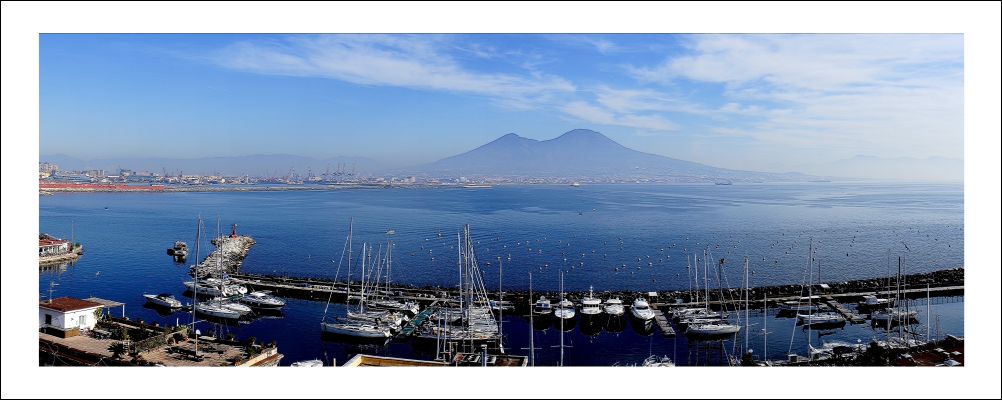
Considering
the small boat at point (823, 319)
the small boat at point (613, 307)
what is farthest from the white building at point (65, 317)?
the small boat at point (823, 319)

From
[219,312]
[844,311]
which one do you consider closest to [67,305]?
[219,312]

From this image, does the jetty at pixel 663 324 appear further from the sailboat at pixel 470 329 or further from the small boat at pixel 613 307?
the sailboat at pixel 470 329

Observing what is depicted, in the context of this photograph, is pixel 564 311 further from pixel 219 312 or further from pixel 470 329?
pixel 219 312

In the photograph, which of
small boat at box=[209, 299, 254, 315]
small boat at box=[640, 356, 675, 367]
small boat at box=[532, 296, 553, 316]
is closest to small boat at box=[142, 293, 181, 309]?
small boat at box=[209, 299, 254, 315]

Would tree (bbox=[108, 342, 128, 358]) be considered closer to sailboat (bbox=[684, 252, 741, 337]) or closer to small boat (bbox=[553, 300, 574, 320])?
small boat (bbox=[553, 300, 574, 320])

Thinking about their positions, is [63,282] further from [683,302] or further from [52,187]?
[52,187]

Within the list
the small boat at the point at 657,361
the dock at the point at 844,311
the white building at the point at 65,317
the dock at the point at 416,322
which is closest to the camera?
the white building at the point at 65,317
